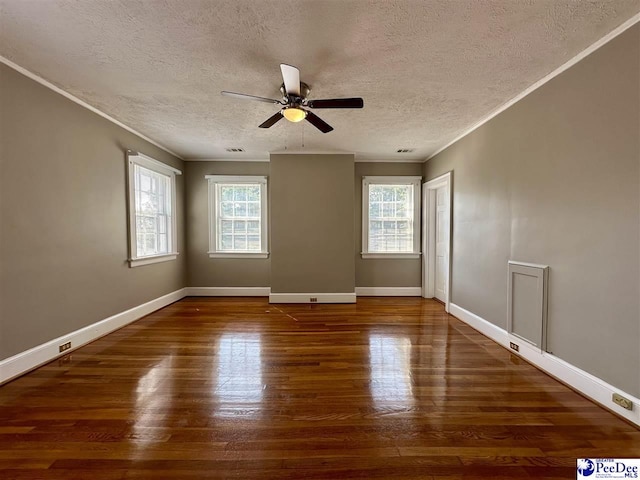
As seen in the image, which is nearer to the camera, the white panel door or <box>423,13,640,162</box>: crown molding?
<box>423,13,640,162</box>: crown molding

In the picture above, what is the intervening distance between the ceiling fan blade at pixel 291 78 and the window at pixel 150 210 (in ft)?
9.02

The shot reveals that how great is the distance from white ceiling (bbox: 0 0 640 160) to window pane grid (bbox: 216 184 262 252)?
216cm

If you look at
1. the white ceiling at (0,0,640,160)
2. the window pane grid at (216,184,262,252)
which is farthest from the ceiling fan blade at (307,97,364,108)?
the window pane grid at (216,184,262,252)

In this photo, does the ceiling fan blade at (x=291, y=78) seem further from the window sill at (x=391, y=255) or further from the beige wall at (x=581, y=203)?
the window sill at (x=391, y=255)

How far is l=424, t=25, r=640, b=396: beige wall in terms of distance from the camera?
1779 mm

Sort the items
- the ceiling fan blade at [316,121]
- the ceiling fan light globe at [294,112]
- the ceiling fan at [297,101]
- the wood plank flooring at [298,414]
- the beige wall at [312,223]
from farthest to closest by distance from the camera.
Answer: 1. the beige wall at [312,223]
2. the ceiling fan blade at [316,121]
3. the ceiling fan light globe at [294,112]
4. the ceiling fan at [297,101]
5. the wood plank flooring at [298,414]

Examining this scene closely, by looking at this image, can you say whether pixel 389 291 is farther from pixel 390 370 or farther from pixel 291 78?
pixel 291 78

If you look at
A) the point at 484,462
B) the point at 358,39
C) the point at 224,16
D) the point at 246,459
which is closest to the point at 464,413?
the point at 484,462

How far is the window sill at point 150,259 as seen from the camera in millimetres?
3766

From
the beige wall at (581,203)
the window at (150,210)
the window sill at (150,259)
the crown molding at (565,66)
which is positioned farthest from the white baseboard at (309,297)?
the crown molding at (565,66)

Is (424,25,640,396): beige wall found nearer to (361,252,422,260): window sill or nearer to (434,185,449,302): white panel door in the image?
(434,185,449,302): white panel door

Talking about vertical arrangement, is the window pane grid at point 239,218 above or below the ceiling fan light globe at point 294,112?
below

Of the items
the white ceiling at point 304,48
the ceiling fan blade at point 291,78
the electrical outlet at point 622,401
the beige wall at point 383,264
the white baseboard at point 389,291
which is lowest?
the white baseboard at point 389,291

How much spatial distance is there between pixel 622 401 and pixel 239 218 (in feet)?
17.1
